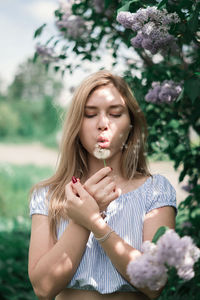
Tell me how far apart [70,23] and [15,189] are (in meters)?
6.42

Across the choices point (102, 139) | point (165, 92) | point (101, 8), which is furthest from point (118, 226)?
point (101, 8)

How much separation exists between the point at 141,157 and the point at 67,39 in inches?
44.5

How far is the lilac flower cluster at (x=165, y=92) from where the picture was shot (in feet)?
6.12

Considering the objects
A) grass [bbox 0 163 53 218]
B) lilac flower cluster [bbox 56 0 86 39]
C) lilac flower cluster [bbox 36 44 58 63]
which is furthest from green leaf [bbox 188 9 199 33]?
grass [bbox 0 163 53 218]

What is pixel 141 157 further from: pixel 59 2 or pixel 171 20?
pixel 59 2

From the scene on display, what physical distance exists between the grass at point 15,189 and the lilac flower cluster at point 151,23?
413 cm

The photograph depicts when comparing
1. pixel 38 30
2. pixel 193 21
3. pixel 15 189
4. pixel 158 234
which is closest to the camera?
pixel 158 234

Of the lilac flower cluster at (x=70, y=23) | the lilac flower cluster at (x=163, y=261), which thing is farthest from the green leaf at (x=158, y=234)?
the lilac flower cluster at (x=70, y=23)

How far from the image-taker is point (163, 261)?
880 mm

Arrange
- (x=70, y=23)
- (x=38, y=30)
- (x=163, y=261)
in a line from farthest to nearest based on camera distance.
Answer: (x=70, y=23) < (x=38, y=30) < (x=163, y=261)

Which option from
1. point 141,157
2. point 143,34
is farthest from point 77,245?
point 143,34

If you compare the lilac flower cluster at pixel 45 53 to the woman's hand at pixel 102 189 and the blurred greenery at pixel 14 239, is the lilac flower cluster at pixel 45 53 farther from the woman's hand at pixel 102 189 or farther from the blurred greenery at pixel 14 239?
the woman's hand at pixel 102 189

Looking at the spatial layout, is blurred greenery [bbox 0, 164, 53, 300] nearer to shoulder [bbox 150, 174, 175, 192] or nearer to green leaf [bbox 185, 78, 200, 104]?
shoulder [bbox 150, 174, 175, 192]

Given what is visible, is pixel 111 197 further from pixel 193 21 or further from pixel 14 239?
pixel 14 239
